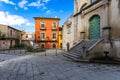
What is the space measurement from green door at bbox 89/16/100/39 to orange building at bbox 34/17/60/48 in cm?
2262

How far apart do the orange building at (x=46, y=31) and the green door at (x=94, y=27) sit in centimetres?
2262

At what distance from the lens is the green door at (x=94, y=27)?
13741 millimetres

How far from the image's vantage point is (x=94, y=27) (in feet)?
47.2

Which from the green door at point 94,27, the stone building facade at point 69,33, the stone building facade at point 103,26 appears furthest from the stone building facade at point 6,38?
A: the green door at point 94,27

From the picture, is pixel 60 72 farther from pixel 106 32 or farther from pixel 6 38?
pixel 6 38

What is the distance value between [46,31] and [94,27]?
2381 centimetres

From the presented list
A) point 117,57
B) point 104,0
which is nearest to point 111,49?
point 117,57

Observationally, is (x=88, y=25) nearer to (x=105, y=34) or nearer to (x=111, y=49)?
(x=105, y=34)

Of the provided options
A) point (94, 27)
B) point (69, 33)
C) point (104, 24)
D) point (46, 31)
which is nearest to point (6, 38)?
point (46, 31)

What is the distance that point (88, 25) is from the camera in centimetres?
1527

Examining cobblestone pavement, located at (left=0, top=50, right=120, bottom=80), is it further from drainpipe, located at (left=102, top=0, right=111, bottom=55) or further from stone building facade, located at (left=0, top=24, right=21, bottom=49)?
stone building facade, located at (left=0, top=24, right=21, bottom=49)

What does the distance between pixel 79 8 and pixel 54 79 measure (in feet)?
44.7

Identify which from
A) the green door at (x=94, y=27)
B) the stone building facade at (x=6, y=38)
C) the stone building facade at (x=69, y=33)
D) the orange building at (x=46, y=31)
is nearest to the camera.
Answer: the green door at (x=94, y=27)

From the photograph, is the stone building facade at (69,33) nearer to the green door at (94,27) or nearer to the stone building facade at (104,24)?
the stone building facade at (104,24)
